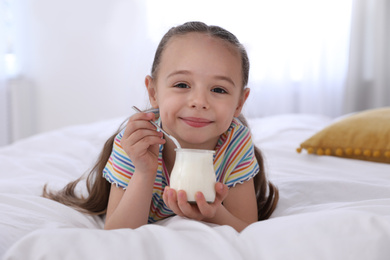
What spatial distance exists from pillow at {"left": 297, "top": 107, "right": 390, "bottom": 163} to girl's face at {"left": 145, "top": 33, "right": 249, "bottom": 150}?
84cm

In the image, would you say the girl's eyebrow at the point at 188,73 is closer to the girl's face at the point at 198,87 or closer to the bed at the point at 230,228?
the girl's face at the point at 198,87

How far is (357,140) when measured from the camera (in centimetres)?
188

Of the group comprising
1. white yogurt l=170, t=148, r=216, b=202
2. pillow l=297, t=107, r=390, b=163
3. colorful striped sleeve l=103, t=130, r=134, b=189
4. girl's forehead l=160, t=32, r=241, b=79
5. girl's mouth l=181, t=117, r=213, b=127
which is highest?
girl's forehead l=160, t=32, r=241, b=79

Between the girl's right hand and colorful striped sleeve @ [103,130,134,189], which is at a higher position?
the girl's right hand

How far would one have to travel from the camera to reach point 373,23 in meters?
4.00

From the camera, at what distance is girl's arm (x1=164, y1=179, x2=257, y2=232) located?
0.95 m

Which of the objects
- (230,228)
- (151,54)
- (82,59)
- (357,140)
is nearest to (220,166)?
(230,228)

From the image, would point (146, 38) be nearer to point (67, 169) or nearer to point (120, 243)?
point (67, 169)

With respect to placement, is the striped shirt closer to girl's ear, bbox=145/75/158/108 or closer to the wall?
girl's ear, bbox=145/75/158/108

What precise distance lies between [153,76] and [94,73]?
320 centimetres

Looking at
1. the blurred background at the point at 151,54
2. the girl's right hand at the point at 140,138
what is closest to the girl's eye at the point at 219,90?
the girl's right hand at the point at 140,138

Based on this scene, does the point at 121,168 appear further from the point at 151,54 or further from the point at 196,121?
the point at 151,54

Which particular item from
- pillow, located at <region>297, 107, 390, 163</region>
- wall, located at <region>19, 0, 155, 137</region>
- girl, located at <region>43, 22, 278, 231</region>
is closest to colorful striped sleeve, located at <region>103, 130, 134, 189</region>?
girl, located at <region>43, 22, 278, 231</region>

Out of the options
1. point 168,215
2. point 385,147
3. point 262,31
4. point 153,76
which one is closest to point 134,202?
→ point 168,215
